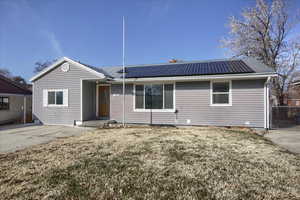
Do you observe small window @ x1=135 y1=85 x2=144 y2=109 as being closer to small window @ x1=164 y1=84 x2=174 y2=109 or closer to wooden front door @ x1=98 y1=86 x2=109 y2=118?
small window @ x1=164 y1=84 x2=174 y2=109

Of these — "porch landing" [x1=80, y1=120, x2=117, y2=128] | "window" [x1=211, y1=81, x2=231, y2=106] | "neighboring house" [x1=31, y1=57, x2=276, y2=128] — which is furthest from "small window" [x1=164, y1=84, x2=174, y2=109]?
"porch landing" [x1=80, y1=120, x2=117, y2=128]

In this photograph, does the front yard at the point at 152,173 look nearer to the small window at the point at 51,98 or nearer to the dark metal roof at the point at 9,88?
the small window at the point at 51,98

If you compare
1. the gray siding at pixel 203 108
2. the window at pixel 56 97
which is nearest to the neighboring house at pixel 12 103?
the window at pixel 56 97

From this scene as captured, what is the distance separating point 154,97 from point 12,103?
11.2 m

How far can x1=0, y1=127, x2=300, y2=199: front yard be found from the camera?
7.49 ft

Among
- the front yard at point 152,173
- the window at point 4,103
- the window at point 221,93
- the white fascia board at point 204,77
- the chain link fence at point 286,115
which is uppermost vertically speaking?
the white fascia board at point 204,77

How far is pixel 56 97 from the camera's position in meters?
9.55

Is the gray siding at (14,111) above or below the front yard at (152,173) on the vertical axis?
above

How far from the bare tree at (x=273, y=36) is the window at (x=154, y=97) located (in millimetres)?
11699

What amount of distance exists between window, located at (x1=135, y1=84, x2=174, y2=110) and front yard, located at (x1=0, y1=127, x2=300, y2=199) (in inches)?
170

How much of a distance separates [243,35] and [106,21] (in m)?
13.9

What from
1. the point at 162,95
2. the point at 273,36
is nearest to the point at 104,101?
the point at 162,95

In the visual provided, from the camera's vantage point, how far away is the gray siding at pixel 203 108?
7.48 m

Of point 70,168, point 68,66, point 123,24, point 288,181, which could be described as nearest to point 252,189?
point 288,181
